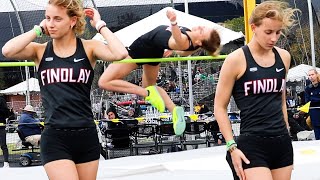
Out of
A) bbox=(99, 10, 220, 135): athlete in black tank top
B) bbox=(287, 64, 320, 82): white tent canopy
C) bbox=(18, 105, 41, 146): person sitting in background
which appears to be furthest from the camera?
bbox=(287, 64, 320, 82): white tent canopy

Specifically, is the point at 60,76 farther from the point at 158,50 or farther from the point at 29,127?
the point at 29,127

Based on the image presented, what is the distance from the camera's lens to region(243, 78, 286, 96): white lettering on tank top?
9.47ft

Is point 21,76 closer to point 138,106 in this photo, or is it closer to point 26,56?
point 138,106

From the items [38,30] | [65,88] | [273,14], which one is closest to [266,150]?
[273,14]

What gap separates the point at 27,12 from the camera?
9.54m

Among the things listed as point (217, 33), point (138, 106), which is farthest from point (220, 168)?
point (138, 106)

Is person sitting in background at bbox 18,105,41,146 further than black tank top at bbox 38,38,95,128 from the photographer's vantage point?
Yes

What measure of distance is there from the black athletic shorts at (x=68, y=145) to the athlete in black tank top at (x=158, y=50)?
139 cm

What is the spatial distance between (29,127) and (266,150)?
621 cm

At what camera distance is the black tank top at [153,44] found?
13.9 ft

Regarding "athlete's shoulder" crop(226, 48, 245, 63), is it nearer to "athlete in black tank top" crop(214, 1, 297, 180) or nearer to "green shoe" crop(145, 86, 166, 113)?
"athlete in black tank top" crop(214, 1, 297, 180)

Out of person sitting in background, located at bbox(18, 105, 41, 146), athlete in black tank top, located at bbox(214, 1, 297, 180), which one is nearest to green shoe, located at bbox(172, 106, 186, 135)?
athlete in black tank top, located at bbox(214, 1, 297, 180)

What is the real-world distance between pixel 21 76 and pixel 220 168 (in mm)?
6246

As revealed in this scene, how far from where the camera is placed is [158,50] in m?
4.38
